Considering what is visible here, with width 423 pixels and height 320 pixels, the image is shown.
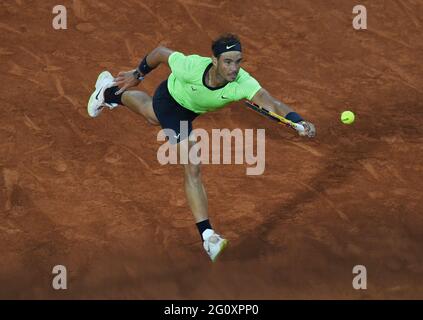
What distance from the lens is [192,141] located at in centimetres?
1006

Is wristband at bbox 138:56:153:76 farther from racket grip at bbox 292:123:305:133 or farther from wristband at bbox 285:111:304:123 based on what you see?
racket grip at bbox 292:123:305:133

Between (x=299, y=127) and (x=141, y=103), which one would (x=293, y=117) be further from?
(x=141, y=103)

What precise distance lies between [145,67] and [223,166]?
2.28 meters

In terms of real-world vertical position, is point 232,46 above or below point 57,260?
above

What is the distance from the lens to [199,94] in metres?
9.91

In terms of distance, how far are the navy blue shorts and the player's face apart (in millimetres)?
953

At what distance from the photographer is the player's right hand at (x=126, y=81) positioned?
35.1 ft

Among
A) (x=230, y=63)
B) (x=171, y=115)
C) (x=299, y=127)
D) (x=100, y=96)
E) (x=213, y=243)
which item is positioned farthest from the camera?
(x=100, y=96)

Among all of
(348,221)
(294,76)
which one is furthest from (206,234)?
(294,76)

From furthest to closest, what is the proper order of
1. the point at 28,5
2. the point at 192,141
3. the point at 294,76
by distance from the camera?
the point at 28,5, the point at 294,76, the point at 192,141

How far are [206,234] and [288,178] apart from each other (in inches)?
106

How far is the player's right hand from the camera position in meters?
10.7

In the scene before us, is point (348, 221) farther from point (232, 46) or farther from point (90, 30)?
point (90, 30)

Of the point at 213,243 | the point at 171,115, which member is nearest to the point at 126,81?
the point at 171,115
